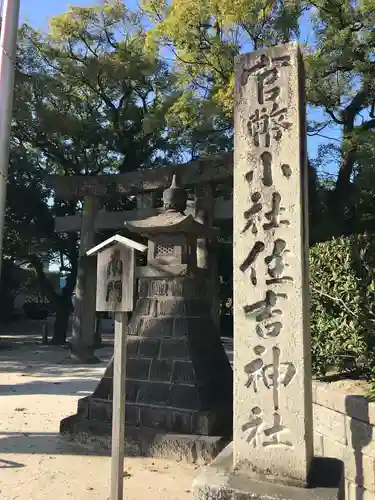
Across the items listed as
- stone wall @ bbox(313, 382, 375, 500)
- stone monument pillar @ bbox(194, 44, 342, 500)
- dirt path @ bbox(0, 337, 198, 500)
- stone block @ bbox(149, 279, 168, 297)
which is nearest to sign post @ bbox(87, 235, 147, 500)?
dirt path @ bbox(0, 337, 198, 500)

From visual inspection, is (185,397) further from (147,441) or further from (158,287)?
(158,287)

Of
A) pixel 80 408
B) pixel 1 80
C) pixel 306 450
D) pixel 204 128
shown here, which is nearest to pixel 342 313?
pixel 306 450

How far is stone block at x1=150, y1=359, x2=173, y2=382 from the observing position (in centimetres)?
552

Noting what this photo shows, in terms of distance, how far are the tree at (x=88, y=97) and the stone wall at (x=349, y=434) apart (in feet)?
40.3

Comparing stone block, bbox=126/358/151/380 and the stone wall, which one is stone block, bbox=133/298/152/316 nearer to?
stone block, bbox=126/358/151/380

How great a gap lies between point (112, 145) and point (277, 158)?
14.4 m

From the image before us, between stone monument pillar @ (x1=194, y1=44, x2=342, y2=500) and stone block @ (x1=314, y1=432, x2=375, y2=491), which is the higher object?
stone monument pillar @ (x1=194, y1=44, x2=342, y2=500)

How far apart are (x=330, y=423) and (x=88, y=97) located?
50.3 feet

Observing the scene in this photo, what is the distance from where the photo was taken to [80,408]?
5762 mm

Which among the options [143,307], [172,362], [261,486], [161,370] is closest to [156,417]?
[161,370]

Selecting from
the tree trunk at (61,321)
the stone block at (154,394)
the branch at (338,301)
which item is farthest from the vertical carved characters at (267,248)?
the tree trunk at (61,321)

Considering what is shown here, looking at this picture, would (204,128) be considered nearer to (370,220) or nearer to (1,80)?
(370,220)

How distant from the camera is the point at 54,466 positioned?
4660 mm

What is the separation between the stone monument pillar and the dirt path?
5.26 feet
